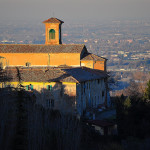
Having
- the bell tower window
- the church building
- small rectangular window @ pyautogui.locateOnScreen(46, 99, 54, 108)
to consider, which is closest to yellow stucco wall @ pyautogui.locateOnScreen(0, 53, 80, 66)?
the church building

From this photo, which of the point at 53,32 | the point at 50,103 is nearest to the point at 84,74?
the point at 50,103

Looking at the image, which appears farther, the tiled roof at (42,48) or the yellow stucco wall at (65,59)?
the tiled roof at (42,48)

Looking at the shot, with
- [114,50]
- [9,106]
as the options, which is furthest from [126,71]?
[9,106]

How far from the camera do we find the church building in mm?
31797

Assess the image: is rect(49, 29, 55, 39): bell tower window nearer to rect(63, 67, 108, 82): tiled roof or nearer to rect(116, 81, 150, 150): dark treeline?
rect(63, 67, 108, 82): tiled roof

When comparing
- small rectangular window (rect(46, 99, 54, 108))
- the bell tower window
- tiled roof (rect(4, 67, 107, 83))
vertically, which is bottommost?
small rectangular window (rect(46, 99, 54, 108))

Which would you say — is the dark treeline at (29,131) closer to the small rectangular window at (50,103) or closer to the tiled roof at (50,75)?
the small rectangular window at (50,103)

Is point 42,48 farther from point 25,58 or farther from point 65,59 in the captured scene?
point 65,59

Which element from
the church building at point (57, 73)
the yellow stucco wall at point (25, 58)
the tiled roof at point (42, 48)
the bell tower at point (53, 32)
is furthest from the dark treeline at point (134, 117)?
the bell tower at point (53, 32)

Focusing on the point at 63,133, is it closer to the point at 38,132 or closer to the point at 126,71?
the point at 38,132

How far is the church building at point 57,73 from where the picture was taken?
104ft

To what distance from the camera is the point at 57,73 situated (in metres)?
33.6

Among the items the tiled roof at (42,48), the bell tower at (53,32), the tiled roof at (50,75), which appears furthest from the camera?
the bell tower at (53,32)

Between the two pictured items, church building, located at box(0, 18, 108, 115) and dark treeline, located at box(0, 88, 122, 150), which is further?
church building, located at box(0, 18, 108, 115)
